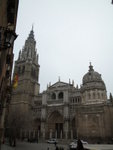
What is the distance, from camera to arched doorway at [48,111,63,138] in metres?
44.2

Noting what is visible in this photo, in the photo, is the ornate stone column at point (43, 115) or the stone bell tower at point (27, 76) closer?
the ornate stone column at point (43, 115)

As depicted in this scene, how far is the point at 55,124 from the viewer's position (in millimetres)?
45750

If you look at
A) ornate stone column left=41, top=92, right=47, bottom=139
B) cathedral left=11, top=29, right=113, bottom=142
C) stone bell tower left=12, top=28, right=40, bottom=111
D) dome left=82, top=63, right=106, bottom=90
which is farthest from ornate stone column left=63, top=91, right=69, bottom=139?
stone bell tower left=12, top=28, right=40, bottom=111

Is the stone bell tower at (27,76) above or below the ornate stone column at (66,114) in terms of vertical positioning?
above

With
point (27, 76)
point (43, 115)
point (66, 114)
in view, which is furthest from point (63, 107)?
point (27, 76)

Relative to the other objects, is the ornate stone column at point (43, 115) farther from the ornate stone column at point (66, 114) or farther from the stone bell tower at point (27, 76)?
the ornate stone column at point (66, 114)

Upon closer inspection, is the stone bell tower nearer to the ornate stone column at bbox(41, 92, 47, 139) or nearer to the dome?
the ornate stone column at bbox(41, 92, 47, 139)

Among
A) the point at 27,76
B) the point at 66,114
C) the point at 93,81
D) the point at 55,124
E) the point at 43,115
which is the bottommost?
the point at 55,124

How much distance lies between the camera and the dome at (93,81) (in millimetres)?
42572

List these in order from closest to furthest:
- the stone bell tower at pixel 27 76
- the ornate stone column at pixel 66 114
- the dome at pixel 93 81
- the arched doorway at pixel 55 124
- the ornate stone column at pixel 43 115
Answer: the ornate stone column at pixel 66 114 → the dome at pixel 93 81 → the arched doorway at pixel 55 124 → the ornate stone column at pixel 43 115 → the stone bell tower at pixel 27 76

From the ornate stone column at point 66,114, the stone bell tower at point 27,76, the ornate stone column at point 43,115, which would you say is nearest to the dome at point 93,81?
the ornate stone column at point 66,114

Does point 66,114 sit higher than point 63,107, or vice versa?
point 63,107

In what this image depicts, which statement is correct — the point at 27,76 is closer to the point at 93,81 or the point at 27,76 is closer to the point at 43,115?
the point at 43,115

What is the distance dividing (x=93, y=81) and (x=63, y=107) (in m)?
11.8
